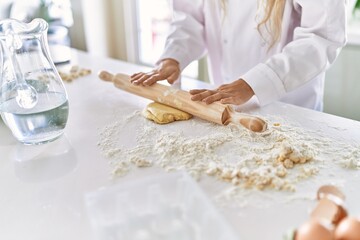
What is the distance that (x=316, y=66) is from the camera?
0.72 meters

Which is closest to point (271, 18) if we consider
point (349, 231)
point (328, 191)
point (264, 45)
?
point (264, 45)

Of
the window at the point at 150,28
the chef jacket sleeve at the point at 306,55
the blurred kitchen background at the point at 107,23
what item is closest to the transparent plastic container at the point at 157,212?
the chef jacket sleeve at the point at 306,55

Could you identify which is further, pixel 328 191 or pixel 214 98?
pixel 214 98

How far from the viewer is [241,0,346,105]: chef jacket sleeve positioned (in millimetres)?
698

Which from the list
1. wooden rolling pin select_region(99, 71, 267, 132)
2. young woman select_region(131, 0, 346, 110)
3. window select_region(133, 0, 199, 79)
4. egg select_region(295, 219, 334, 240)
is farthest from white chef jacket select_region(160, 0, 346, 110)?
window select_region(133, 0, 199, 79)

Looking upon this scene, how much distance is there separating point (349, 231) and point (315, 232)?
0.08ft

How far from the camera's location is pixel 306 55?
2.34ft

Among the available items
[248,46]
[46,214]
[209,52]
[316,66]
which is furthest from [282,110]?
[46,214]

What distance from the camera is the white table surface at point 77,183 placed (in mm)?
403

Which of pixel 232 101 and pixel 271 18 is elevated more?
pixel 271 18

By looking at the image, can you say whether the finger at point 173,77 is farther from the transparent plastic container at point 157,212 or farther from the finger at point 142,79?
the transparent plastic container at point 157,212

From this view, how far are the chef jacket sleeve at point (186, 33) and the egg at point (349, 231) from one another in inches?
26.1

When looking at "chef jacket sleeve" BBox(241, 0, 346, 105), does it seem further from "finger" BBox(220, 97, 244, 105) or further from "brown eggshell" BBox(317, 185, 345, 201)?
"brown eggshell" BBox(317, 185, 345, 201)

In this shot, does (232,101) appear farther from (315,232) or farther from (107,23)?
(107,23)
